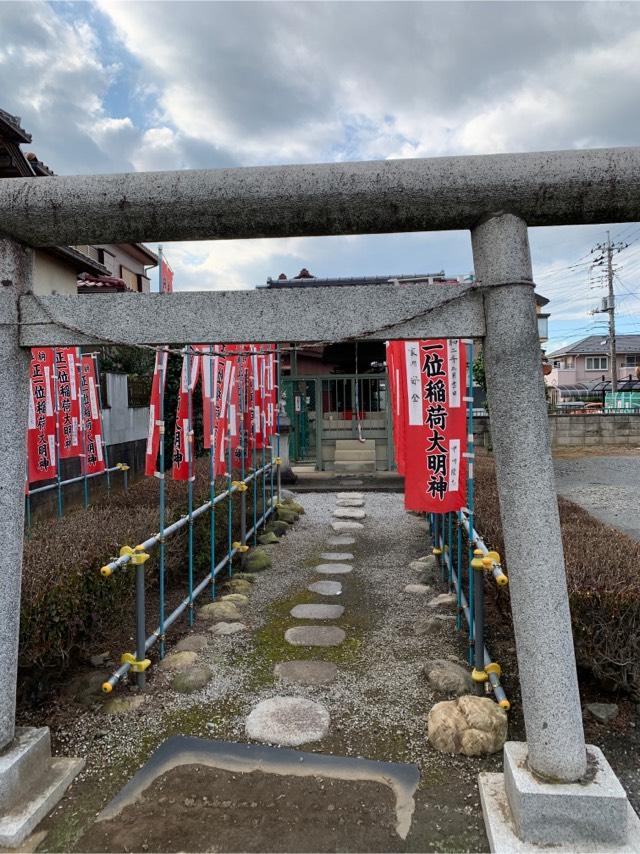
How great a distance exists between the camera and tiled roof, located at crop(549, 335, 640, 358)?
50.2 m

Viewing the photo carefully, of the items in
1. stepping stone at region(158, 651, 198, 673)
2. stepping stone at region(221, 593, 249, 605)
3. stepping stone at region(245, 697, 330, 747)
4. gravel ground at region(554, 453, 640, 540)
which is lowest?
gravel ground at region(554, 453, 640, 540)

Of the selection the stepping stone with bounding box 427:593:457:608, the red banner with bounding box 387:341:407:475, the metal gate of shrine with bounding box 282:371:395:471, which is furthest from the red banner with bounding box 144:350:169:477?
the metal gate of shrine with bounding box 282:371:395:471

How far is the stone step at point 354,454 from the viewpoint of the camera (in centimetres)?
1642

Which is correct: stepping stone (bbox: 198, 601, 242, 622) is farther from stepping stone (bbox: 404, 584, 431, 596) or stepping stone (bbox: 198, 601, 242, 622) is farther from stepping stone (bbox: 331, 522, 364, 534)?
stepping stone (bbox: 331, 522, 364, 534)

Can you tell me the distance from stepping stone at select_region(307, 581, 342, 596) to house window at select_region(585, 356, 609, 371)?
54.1 metres

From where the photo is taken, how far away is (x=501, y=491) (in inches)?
116

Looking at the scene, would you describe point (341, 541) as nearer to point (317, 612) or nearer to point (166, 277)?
point (317, 612)

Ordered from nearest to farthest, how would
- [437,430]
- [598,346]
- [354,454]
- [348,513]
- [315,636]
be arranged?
[315,636], [437,430], [348,513], [354,454], [598,346]

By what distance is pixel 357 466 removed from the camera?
53.7 ft

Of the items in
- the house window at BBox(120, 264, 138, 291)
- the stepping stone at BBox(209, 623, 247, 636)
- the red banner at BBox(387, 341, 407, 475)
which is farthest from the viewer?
the house window at BBox(120, 264, 138, 291)

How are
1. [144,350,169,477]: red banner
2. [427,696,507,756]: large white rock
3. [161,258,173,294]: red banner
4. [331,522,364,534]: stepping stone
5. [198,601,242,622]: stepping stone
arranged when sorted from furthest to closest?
[331,522,364,534]: stepping stone, [198,601,242,622]: stepping stone, [144,350,169,477]: red banner, [161,258,173,294]: red banner, [427,696,507,756]: large white rock

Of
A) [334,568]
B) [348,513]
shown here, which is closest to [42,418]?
[334,568]

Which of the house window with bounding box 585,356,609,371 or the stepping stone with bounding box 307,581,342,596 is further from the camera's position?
the house window with bounding box 585,356,609,371

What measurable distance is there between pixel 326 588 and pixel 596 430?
21157 mm
